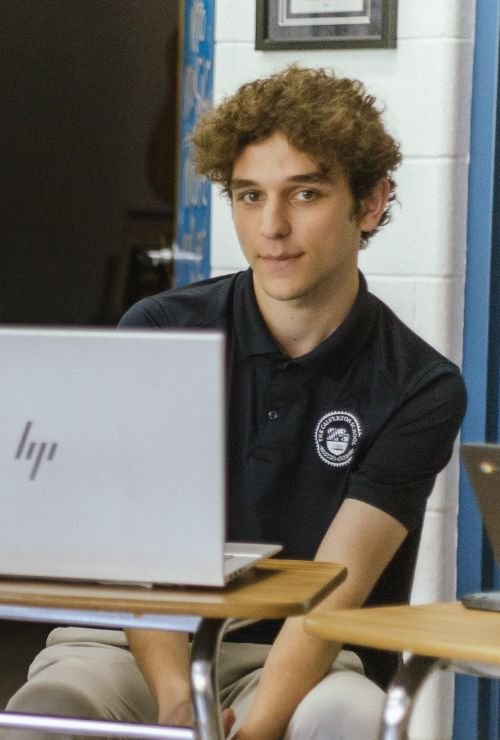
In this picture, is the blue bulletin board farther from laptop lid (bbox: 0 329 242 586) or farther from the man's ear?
laptop lid (bbox: 0 329 242 586)

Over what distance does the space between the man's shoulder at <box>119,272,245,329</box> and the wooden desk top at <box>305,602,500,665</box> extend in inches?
26.4

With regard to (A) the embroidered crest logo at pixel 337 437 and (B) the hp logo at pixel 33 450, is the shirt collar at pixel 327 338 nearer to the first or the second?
(A) the embroidered crest logo at pixel 337 437

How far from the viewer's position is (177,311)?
6.64 ft

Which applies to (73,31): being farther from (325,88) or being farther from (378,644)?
(378,644)

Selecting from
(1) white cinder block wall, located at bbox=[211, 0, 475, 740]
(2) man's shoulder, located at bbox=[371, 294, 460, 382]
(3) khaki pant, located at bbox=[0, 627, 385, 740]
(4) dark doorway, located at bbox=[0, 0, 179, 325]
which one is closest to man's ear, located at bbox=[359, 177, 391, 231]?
(2) man's shoulder, located at bbox=[371, 294, 460, 382]

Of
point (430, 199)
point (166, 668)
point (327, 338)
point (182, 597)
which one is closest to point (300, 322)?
point (327, 338)

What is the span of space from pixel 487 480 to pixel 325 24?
1.42 m

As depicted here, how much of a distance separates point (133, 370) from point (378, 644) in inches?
14.1

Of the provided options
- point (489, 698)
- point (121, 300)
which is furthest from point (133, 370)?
point (121, 300)

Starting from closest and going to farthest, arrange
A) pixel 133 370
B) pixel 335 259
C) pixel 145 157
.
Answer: pixel 133 370, pixel 335 259, pixel 145 157

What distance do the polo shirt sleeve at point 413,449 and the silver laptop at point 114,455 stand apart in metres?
0.54

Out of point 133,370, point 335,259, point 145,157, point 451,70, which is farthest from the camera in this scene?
point 145,157

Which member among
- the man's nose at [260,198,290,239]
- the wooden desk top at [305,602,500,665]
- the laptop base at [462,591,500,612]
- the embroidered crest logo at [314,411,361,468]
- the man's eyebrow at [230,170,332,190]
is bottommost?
the laptop base at [462,591,500,612]

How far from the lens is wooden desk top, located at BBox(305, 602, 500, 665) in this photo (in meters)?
1.27
